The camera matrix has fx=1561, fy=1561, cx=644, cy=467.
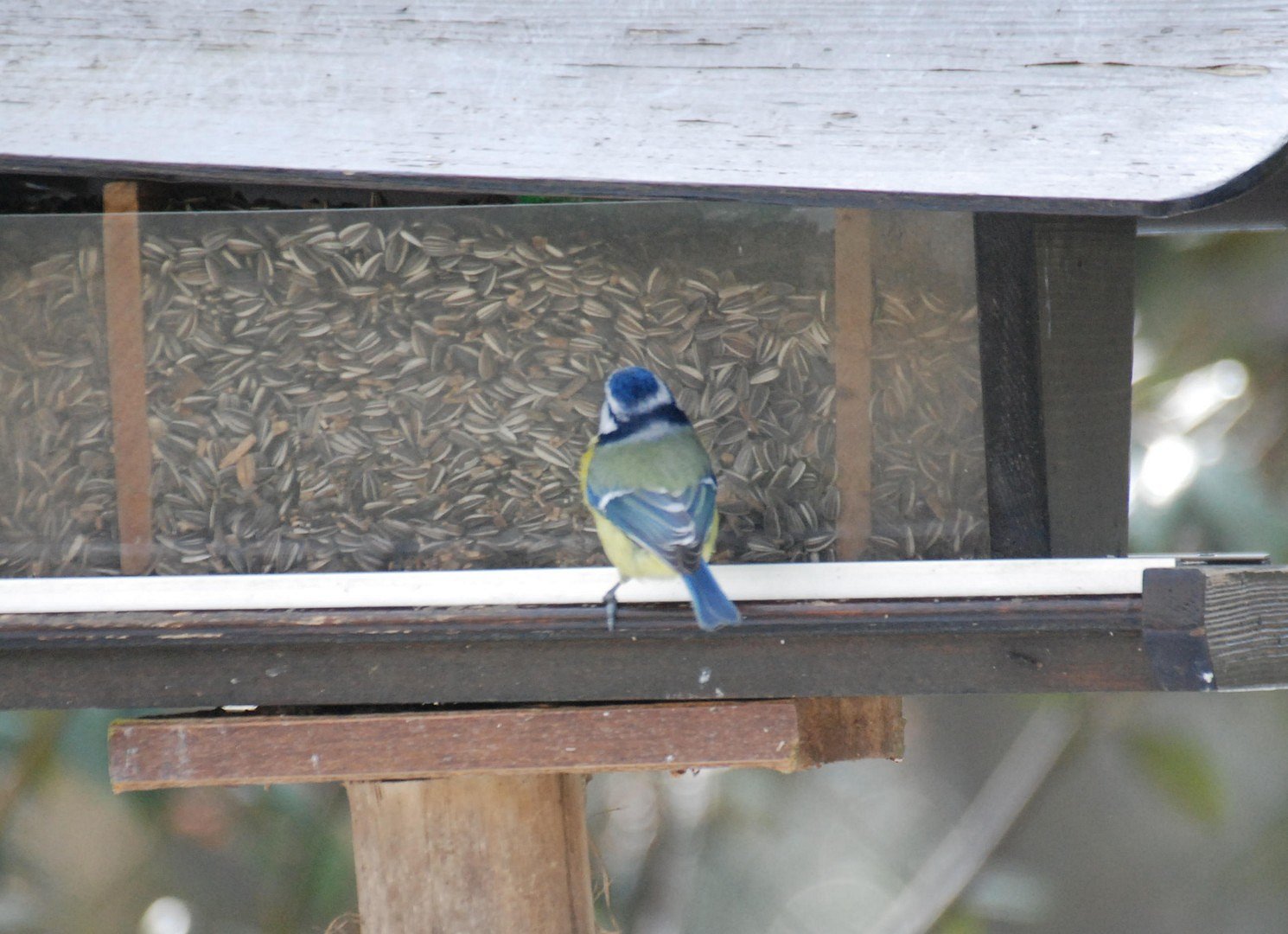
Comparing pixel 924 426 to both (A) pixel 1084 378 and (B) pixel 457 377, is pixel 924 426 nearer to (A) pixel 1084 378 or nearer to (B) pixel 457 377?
(A) pixel 1084 378

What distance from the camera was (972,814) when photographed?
5.48 m

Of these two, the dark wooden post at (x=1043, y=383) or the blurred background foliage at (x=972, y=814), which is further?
the blurred background foliage at (x=972, y=814)

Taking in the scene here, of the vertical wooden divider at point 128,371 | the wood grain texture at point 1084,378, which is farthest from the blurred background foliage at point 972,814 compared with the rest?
the wood grain texture at point 1084,378

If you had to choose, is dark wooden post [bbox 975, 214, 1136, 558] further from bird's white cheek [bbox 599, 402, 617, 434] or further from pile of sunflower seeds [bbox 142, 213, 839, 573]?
bird's white cheek [bbox 599, 402, 617, 434]

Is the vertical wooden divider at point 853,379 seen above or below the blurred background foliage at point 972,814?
above

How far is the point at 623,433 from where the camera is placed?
247cm

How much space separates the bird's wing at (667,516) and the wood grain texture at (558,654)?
0.09m

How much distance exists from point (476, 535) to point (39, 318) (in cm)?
86

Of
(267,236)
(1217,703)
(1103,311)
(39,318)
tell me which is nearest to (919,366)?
(1103,311)

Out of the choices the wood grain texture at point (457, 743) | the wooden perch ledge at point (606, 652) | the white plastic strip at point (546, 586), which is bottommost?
the wood grain texture at point (457, 743)

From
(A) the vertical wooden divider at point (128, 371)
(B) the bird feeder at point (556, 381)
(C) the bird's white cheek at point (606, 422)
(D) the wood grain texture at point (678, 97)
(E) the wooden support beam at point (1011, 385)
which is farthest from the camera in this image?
(A) the vertical wooden divider at point (128, 371)

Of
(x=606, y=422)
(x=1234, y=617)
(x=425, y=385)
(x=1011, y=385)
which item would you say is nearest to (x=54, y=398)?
(x=425, y=385)

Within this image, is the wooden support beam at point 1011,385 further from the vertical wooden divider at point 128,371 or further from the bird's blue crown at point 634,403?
the vertical wooden divider at point 128,371

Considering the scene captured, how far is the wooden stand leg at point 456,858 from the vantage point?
2.52m
